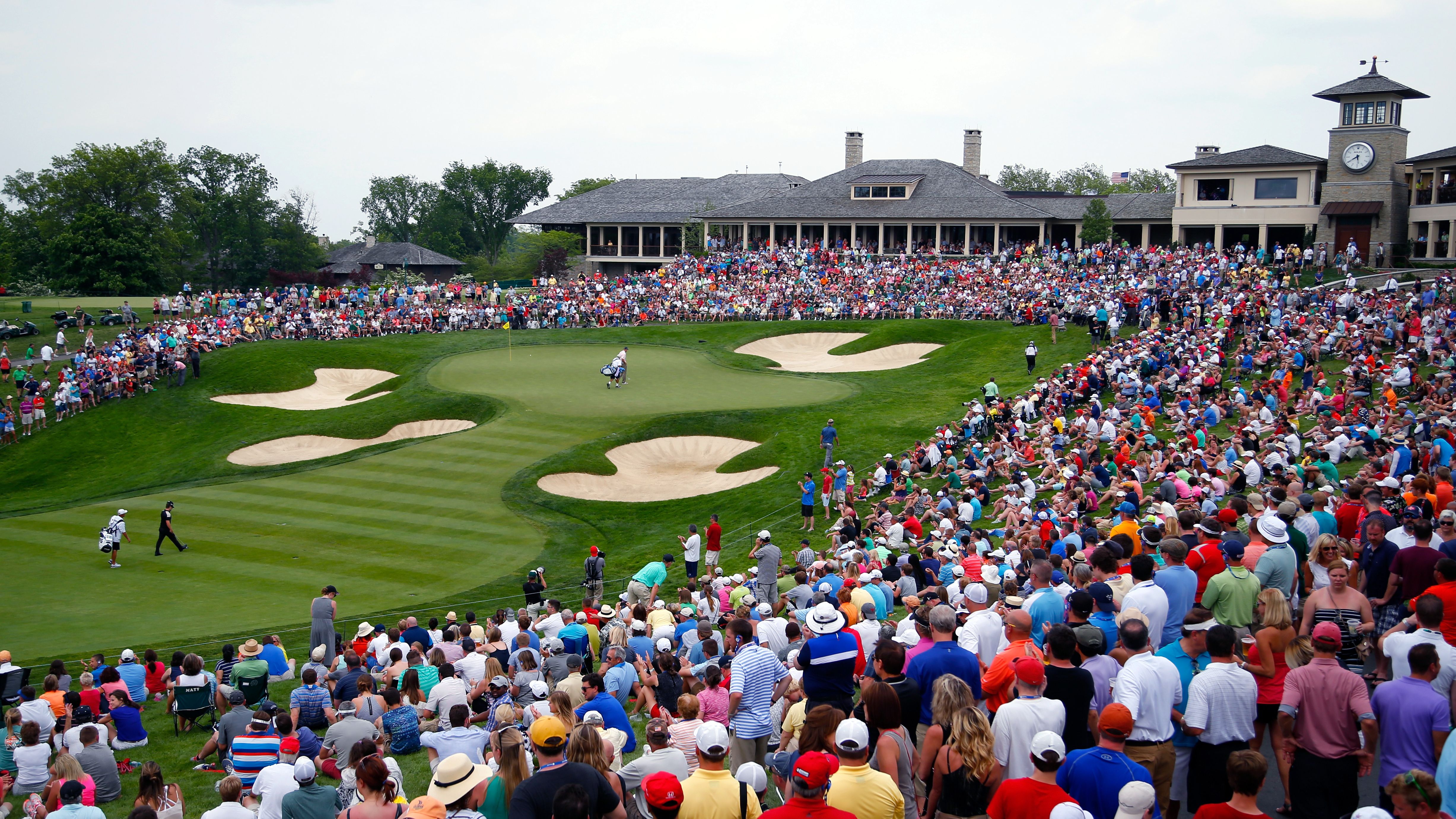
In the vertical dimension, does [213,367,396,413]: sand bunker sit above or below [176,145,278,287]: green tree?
below

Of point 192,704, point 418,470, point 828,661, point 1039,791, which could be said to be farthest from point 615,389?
point 1039,791

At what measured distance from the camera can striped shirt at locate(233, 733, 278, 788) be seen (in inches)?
445

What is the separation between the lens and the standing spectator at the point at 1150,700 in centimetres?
816

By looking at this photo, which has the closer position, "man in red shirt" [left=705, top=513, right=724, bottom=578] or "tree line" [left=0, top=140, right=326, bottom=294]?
"man in red shirt" [left=705, top=513, right=724, bottom=578]

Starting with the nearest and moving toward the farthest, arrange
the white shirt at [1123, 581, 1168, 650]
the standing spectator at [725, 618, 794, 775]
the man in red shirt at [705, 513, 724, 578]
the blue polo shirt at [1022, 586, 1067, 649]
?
the standing spectator at [725, 618, 794, 775] < the white shirt at [1123, 581, 1168, 650] < the blue polo shirt at [1022, 586, 1067, 649] < the man in red shirt at [705, 513, 724, 578]

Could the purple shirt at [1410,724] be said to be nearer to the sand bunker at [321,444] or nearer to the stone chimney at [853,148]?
the sand bunker at [321,444]

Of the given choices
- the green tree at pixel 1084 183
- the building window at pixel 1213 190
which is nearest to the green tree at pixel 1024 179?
the green tree at pixel 1084 183

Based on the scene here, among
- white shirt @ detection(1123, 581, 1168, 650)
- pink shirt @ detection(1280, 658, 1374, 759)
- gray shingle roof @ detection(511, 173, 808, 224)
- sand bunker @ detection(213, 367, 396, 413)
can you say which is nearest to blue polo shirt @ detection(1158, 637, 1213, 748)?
pink shirt @ detection(1280, 658, 1374, 759)

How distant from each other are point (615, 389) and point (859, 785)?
36619 millimetres

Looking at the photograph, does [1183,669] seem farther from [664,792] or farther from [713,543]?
[713,543]

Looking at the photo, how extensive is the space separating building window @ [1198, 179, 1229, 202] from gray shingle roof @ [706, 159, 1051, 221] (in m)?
9.47

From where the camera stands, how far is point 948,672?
8703 mm

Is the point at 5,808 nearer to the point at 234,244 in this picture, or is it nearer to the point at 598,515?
the point at 598,515

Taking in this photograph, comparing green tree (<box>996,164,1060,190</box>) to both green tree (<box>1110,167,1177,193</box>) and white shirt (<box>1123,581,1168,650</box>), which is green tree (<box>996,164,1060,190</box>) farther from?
white shirt (<box>1123,581,1168,650</box>)
